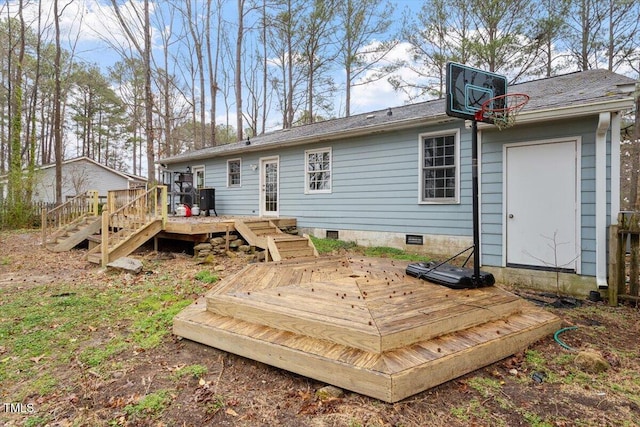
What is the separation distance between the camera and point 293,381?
244cm

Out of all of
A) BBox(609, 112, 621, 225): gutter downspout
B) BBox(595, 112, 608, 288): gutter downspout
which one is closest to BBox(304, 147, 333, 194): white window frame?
BBox(595, 112, 608, 288): gutter downspout

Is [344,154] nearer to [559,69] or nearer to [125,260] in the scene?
[125,260]

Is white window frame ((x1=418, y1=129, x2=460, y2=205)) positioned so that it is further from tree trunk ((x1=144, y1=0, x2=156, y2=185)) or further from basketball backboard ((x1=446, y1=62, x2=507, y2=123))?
tree trunk ((x1=144, y1=0, x2=156, y2=185))

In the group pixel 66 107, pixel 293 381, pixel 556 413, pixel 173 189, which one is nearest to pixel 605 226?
pixel 556 413

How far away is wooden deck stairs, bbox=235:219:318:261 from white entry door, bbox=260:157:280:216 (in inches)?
71.4

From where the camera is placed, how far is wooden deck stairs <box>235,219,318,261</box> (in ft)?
22.5

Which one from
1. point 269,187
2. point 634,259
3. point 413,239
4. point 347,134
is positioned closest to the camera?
point 634,259

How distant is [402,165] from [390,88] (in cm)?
809

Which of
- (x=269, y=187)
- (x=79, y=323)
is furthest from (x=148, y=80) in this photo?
(x=79, y=323)

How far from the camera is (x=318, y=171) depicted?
8828mm

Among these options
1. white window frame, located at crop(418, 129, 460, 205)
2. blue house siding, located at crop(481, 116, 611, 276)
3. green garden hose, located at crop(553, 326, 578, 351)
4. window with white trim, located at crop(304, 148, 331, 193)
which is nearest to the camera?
green garden hose, located at crop(553, 326, 578, 351)

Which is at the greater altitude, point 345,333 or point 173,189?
point 173,189

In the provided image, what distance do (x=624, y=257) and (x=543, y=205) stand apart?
3.60 ft

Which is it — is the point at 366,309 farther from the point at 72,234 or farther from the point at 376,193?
the point at 72,234
